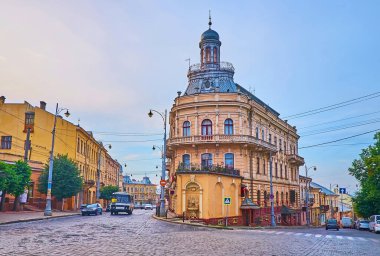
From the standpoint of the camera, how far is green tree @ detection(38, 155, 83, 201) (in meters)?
44.5

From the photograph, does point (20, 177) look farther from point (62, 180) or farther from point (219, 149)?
point (219, 149)

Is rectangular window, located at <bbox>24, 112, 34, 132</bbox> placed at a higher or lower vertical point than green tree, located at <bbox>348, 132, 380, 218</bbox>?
higher

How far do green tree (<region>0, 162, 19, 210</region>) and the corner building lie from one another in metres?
14.9

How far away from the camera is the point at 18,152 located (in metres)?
50.3

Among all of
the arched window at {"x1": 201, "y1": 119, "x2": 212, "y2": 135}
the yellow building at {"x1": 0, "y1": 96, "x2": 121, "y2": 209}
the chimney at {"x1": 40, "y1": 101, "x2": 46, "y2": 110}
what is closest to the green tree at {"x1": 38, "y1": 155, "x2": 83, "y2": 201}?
the yellow building at {"x1": 0, "y1": 96, "x2": 121, "y2": 209}

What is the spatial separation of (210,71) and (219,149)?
11.5 m

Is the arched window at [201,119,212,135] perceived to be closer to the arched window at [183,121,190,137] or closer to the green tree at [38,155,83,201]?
the arched window at [183,121,190,137]

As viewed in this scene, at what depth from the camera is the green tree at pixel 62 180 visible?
44.5 metres

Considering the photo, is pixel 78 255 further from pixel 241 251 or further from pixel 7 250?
pixel 241 251

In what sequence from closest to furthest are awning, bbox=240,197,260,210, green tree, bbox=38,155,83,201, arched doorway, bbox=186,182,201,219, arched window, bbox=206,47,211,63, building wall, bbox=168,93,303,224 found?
arched doorway, bbox=186,182,201,219, awning, bbox=240,197,260,210, building wall, bbox=168,93,303,224, green tree, bbox=38,155,83,201, arched window, bbox=206,47,211,63

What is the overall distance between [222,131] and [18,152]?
28.2m

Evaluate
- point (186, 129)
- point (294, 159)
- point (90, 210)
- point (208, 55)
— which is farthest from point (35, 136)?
point (294, 159)

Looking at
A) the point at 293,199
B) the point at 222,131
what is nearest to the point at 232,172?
the point at 222,131

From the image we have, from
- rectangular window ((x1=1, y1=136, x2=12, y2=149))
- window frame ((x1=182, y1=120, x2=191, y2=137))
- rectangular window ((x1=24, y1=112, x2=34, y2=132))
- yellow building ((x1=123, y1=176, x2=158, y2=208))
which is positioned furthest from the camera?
yellow building ((x1=123, y1=176, x2=158, y2=208))
